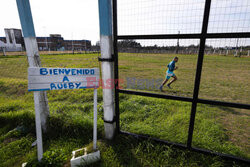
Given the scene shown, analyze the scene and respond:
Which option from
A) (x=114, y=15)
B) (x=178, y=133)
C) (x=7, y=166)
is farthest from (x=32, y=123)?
(x=178, y=133)

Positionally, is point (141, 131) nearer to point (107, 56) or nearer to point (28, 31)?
point (107, 56)

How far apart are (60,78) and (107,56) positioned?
85 cm

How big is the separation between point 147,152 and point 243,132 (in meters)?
2.24

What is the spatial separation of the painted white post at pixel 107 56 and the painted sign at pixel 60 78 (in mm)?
307

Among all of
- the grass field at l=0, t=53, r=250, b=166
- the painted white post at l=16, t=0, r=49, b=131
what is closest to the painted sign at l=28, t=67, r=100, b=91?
the grass field at l=0, t=53, r=250, b=166

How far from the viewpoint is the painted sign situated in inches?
60.4

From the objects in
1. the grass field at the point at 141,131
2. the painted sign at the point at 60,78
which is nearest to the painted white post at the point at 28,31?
the grass field at the point at 141,131

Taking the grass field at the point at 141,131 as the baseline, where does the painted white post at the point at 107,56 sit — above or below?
above

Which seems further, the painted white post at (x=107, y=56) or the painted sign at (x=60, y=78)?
the painted white post at (x=107, y=56)

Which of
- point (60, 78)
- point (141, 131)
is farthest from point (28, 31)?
point (141, 131)

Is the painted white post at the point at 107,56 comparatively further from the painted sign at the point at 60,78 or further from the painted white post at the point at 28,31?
the painted white post at the point at 28,31

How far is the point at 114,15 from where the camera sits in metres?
2.21

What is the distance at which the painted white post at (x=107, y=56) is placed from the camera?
2111mm

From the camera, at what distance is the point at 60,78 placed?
5.67 feet
